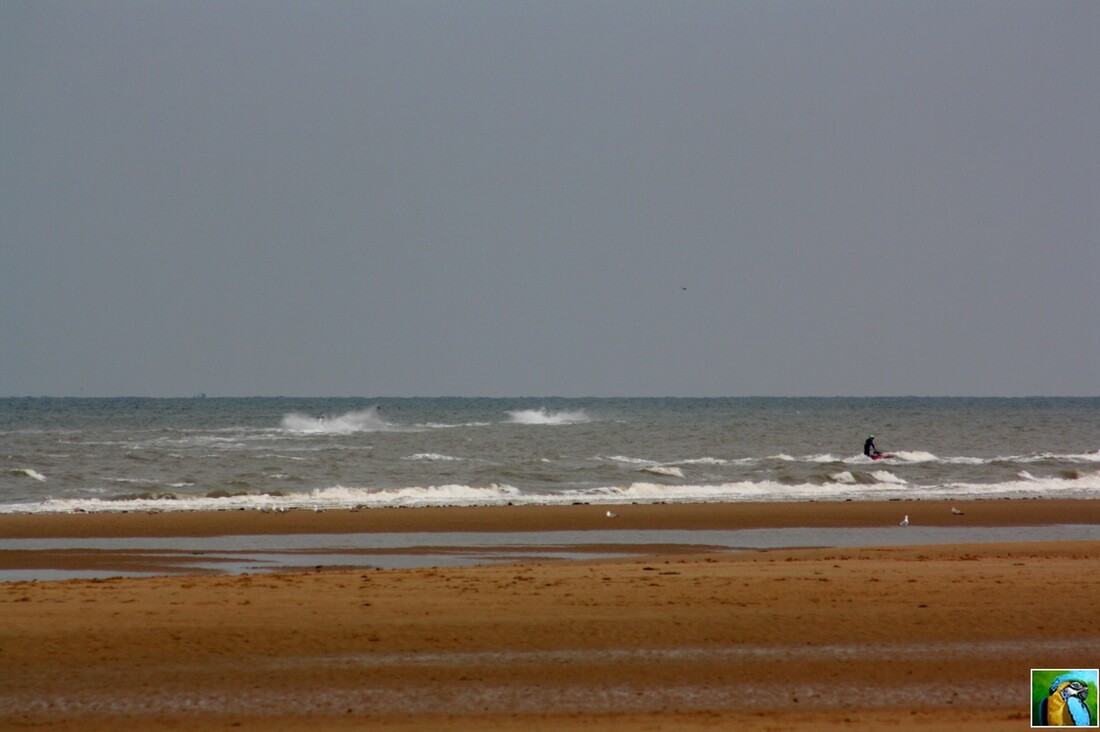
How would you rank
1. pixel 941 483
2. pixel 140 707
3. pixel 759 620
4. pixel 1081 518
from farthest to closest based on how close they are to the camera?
pixel 941 483 < pixel 1081 518 < pixel 759 620 < pixel 140 707

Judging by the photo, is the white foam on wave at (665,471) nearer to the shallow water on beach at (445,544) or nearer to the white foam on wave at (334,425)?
the shallow water on beach at (445,544)

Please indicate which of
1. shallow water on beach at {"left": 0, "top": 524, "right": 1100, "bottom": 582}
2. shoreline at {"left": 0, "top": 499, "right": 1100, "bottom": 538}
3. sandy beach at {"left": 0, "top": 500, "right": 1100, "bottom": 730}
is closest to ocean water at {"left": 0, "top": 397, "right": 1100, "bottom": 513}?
shoreline at {"left": 0, "top": 499, "right": 1100, "bottom": 538}

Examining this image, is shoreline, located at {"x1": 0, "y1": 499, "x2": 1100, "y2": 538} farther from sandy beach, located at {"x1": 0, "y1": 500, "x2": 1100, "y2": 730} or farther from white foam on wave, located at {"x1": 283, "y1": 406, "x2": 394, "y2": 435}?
white foam on wave, located at {"x1": 283, "y1": 406, "x2": 394, "y2": 435}

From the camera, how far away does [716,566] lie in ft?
53.3

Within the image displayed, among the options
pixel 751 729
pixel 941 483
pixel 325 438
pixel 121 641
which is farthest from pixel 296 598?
pixel 325 438

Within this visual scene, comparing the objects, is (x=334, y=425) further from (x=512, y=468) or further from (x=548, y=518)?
(x=548, y=518)

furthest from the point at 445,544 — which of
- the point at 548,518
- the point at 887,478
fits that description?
the point at 887,478

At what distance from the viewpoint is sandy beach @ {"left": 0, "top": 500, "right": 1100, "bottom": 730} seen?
8.77 m

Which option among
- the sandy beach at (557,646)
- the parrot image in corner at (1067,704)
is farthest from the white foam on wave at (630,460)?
the parrot image in corner at (1067,704)

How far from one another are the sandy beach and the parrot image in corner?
23 centimetres

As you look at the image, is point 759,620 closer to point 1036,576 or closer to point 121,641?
point 1036,576

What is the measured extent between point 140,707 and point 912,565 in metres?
11.0

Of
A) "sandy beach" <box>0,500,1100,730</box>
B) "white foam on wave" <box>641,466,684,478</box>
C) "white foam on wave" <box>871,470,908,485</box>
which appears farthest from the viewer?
"white foam on wave" <box>641,466,684,478</box>

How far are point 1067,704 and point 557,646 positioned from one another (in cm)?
445
